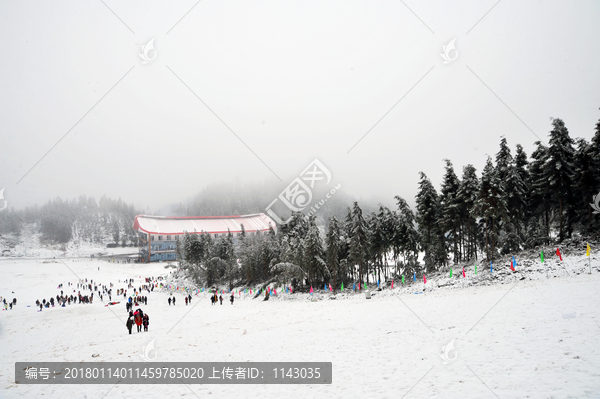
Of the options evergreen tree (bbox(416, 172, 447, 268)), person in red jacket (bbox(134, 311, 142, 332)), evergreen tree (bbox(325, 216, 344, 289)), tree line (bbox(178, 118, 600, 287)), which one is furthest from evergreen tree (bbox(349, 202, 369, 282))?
person in red jacket (bbox(134, 311, 142, 332))

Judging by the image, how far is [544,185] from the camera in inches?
1222

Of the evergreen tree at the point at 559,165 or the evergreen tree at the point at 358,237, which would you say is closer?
the evergreen tree at the point at 559,165

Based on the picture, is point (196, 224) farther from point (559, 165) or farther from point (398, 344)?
point (398, 344)

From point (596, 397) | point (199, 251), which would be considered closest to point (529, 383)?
point (596, 397)

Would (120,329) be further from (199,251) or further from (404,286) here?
(199,251)

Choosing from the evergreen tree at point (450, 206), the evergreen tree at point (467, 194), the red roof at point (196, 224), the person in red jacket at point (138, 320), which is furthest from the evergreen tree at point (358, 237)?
the red roof at point (196, 224)

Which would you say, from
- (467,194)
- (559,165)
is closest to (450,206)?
(467,194)

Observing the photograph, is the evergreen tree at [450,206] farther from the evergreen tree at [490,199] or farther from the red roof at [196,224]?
the red roof at [196,224]

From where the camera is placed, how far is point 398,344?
43.4ft

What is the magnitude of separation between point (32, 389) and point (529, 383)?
56.2 feet

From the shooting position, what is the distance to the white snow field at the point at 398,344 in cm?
865
